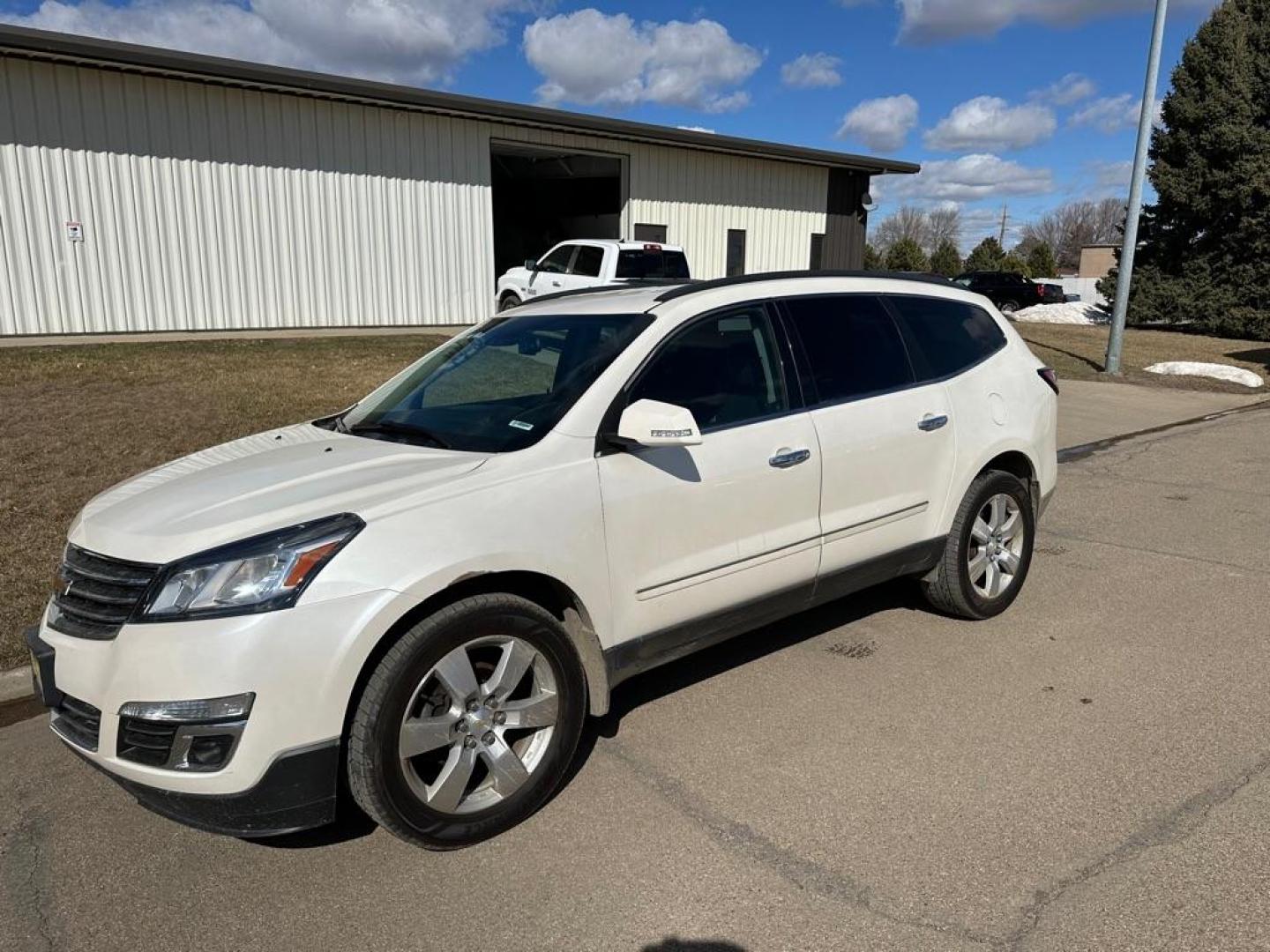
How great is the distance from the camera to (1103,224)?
331 ft

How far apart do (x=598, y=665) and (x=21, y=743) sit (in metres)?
2.38

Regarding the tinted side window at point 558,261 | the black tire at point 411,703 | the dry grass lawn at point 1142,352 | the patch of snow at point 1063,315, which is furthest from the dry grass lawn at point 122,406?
the patch of snow at point 1063,315

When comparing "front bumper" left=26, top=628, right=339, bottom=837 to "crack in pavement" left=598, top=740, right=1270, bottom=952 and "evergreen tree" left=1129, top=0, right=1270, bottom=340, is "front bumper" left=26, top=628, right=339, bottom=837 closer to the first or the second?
"crack in pavement" left=598, top=740, right=1270, bottom=952

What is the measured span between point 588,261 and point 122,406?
971 centimetres

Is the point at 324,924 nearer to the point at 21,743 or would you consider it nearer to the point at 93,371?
the point at 21,743

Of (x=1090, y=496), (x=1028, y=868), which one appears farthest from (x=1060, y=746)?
(x=1090, y=496)

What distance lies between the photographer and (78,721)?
2770mm

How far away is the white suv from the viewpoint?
2.61 metres

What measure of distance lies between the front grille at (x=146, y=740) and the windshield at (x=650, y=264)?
1448cm

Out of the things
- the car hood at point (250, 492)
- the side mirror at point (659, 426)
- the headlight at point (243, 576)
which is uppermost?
the side mirror at point (659, 426)

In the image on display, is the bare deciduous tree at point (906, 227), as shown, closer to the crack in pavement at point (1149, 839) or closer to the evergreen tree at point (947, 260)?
the evergreen tree at point (947, 260)

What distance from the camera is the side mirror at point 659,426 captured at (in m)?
3.14

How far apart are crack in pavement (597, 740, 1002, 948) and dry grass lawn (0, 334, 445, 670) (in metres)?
3.11

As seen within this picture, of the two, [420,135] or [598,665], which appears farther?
[420,135]
